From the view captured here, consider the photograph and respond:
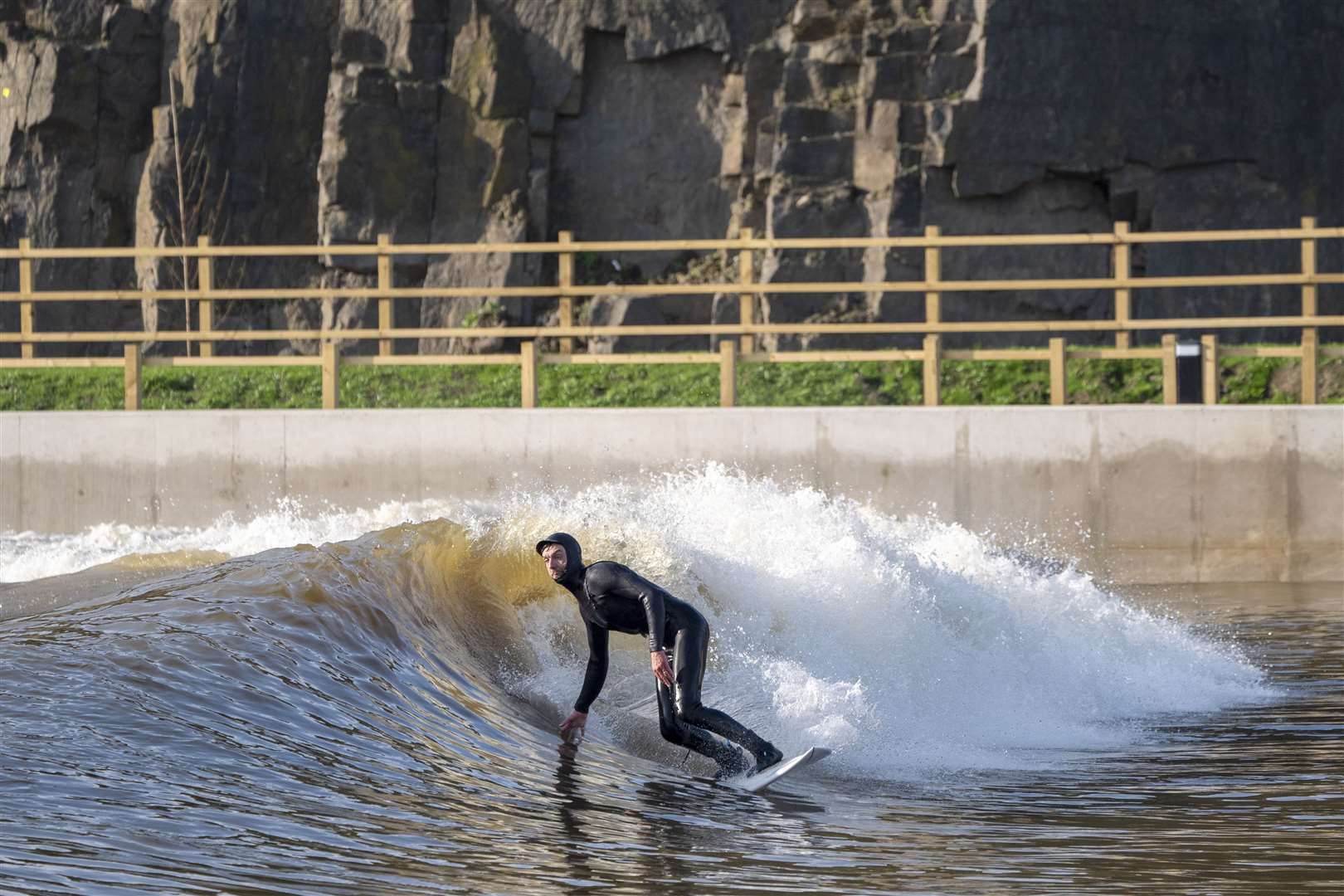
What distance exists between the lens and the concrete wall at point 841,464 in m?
12.9

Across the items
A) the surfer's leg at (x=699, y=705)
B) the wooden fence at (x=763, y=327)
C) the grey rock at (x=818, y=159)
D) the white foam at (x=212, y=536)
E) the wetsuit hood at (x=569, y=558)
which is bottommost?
the surfer's leg at (x=699, y=705)

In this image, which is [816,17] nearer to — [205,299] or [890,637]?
[205,299]

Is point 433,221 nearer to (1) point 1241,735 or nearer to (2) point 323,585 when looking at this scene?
(2) point 323,585

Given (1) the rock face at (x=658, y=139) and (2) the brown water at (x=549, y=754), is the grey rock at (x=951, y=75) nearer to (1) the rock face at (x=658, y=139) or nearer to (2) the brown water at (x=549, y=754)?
(1) the rock face at (x=658, y=139)

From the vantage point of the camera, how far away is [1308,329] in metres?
13.7

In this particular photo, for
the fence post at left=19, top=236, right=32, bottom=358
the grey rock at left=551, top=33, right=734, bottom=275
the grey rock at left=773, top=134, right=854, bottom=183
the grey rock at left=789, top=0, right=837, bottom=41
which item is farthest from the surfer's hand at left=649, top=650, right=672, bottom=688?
the grey rock at left=789, top=0, right=837, bottom=41

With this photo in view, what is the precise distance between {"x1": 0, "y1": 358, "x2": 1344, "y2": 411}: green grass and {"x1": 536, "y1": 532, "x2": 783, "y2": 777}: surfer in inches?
325

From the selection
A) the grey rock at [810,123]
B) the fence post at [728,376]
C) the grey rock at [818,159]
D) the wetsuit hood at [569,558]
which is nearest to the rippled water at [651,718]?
the wetsuit hood at [569,558]

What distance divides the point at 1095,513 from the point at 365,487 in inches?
246

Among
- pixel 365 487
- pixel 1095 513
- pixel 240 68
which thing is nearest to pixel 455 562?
pixel 365 487

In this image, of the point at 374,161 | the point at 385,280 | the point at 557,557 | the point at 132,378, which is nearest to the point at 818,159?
the point at 374,161

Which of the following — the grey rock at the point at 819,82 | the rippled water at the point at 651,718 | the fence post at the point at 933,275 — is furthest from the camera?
the grey rock at the point at 819,82

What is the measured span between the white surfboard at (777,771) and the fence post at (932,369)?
7.69 meters

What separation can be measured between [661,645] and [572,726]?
593mm
